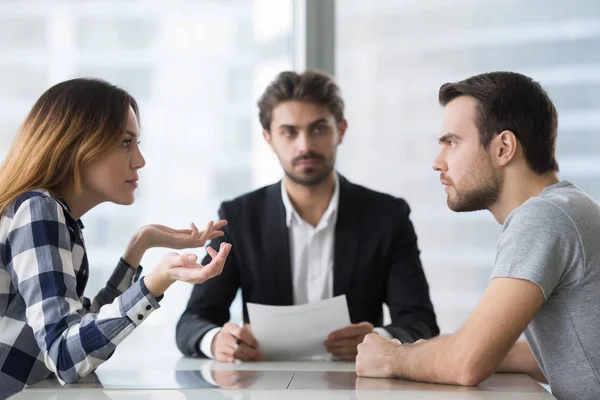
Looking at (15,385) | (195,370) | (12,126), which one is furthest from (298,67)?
(15,385)

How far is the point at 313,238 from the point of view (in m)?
2.79

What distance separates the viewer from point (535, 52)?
11.5ft

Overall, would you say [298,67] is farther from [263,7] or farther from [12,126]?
[12,126]

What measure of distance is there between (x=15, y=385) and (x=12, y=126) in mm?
1817

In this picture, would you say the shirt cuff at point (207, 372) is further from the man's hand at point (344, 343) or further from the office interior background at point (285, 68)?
the office interior background at point (285, 68)

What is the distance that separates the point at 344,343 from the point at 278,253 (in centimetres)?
63

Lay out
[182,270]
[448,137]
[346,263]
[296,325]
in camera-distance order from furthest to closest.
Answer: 1. [346,263]
2. [296,325]
3. [448,137]
4. [182,270]

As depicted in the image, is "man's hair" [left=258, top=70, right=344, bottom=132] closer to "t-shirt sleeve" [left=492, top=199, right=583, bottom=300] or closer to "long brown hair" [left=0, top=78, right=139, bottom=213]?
"long brown hair" [left=0, top=78, right=139, bottom=213]

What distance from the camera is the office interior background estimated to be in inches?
135

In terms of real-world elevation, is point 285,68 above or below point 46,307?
above

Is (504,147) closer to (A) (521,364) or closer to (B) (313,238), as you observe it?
(A) (521,364)

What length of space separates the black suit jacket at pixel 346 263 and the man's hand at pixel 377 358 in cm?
82

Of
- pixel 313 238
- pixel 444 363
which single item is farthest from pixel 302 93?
Result: pixel 444 363

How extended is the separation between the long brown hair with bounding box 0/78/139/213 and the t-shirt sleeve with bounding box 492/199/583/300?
3.15 feet
